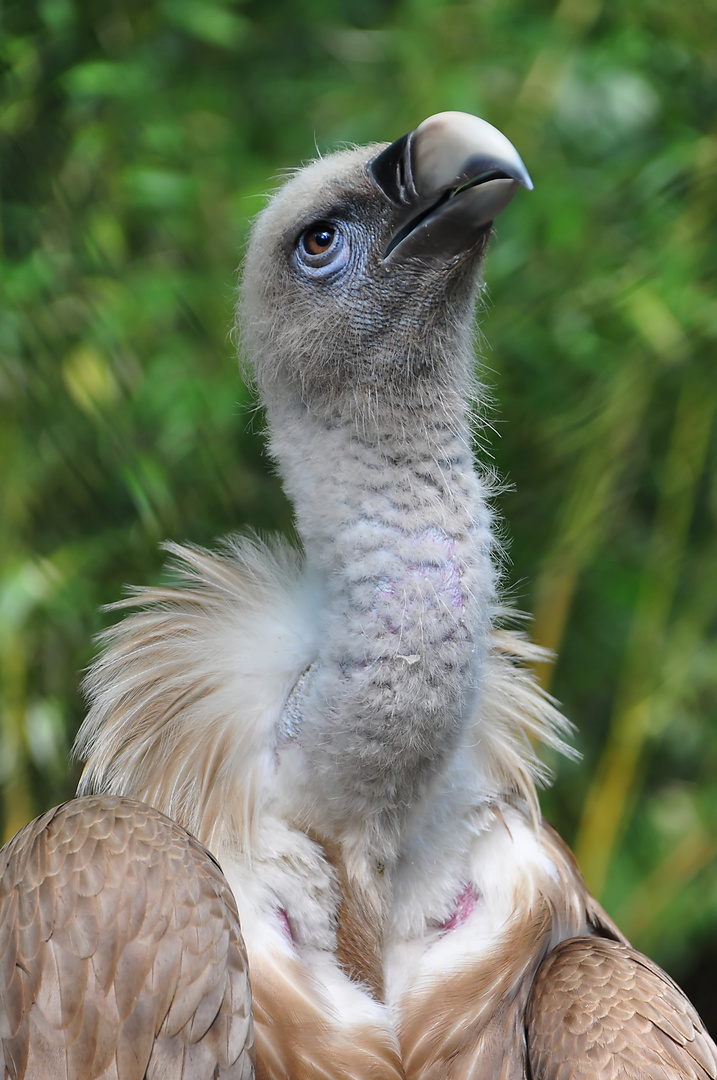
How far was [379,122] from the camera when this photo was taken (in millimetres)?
2549

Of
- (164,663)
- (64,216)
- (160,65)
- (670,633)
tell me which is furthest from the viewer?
(670,633)

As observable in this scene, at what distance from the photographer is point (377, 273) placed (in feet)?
4.69

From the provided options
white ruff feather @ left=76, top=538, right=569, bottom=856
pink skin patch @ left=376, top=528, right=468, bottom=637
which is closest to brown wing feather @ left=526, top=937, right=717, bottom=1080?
white ruff feather @ left=76, top=538, right=569, bottom=856

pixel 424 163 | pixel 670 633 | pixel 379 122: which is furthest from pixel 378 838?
pixel 379 122

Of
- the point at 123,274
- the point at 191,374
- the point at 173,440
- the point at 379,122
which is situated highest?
the point at 379,122

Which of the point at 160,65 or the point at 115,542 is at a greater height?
the point at 160,65

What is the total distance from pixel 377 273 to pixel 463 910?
87cm

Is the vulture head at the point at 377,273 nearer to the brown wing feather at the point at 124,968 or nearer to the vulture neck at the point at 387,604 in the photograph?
the vulture neck at the point at 387,604

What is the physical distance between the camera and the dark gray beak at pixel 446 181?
51.2 inches

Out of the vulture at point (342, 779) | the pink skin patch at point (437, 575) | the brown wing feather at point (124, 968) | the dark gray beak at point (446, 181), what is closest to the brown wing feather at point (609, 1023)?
the vulture at point (342, 779)

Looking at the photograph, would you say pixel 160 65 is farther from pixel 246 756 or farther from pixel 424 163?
pixel 246 756

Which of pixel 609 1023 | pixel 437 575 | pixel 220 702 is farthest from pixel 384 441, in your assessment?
pixel 609 1023

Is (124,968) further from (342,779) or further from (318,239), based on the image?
(318,239)

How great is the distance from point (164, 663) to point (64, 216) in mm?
871
